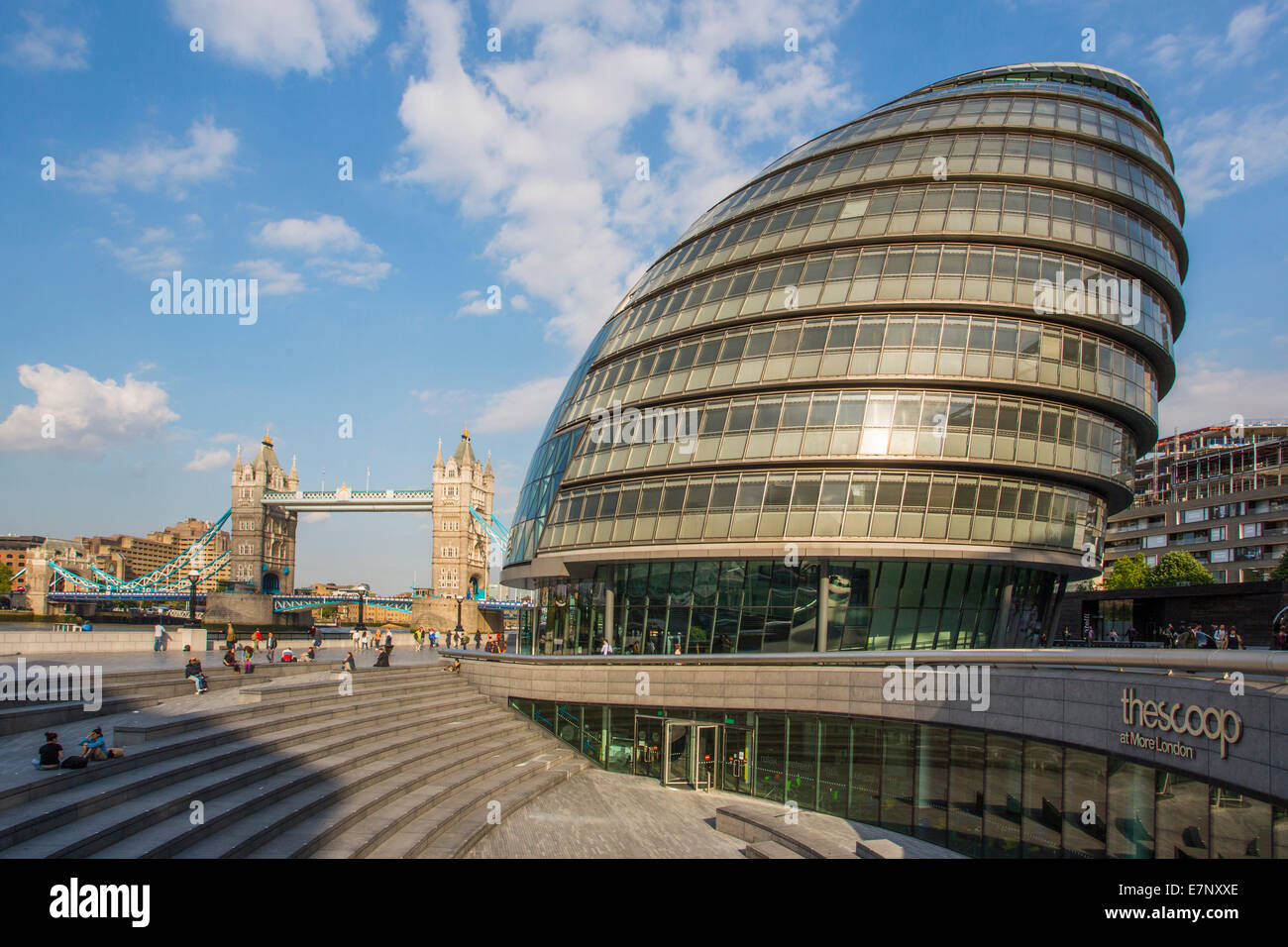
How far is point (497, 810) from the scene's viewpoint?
23391mm

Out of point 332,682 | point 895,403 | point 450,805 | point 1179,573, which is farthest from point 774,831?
point 1179,573

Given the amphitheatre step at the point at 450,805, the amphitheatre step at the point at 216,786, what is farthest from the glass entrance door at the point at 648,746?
the amphitheatre step at the point at 216,786

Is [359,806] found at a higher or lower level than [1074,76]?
lower

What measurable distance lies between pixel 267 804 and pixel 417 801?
434 centimetres

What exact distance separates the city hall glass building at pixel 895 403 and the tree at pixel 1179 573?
64.0 m

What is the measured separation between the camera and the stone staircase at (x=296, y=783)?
15.6 m

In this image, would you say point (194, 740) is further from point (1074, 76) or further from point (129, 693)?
point (1074, 76)

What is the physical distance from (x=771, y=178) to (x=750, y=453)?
18135 millimetres

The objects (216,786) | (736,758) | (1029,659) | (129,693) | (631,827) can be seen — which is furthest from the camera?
(736,758)

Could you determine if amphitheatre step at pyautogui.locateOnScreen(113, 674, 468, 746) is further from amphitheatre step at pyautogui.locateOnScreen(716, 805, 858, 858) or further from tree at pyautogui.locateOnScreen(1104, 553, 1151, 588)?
tree at pyautogui.locateOnScreen(1104, 553, 1151, 588)

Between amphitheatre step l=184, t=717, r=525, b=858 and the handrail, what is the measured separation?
6.78 meters

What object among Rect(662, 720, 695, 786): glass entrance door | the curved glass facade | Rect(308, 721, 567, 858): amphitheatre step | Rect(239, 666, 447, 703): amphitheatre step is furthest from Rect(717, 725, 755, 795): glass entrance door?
Rect(239, 666, 447, 703): amphitheatre step

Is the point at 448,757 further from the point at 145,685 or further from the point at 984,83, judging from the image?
the point at 984,83

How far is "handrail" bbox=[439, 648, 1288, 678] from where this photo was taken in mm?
13797
